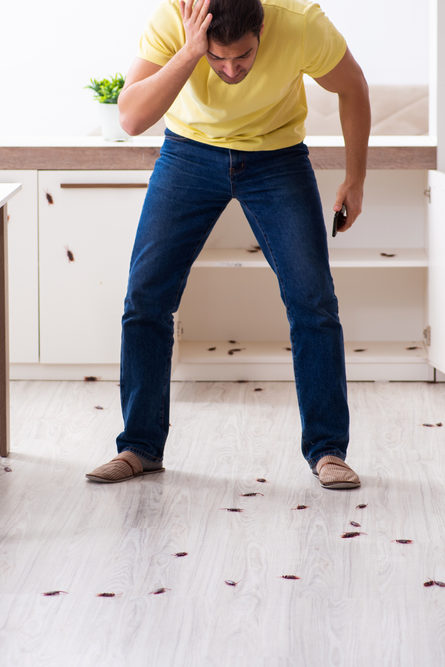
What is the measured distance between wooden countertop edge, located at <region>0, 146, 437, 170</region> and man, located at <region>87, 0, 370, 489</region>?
2.74 feet

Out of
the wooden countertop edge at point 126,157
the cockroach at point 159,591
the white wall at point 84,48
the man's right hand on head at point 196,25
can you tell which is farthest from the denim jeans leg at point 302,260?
the white wall at point 84,48

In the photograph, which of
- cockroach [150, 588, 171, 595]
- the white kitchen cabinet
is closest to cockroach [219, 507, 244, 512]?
cockroach [150, 588, 171, 595]

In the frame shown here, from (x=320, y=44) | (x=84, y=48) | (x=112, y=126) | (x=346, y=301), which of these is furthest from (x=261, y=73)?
(x=84, y=48)

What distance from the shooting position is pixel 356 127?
2309 millimetres

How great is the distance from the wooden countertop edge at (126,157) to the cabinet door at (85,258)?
34mm

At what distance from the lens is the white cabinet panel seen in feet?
10.6

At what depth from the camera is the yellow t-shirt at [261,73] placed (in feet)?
6.93

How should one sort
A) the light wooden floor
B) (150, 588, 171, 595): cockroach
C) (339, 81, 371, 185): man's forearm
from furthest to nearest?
(339, 81, 371, 185): man's forearm, (150, 588, 171, 595): cockroach, the light wooden floor

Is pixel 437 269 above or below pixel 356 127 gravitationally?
below

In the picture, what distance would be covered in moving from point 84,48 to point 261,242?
7.94ft

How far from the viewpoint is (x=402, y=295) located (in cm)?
360

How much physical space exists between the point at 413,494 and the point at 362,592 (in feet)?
1.82

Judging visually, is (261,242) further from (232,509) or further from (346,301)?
(346,301)

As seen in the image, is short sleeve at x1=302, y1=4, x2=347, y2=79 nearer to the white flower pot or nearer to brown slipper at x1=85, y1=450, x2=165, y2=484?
brown slipper at x1=85, y1=450, x2=165, y2=484
